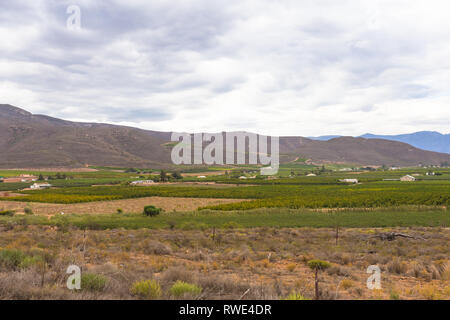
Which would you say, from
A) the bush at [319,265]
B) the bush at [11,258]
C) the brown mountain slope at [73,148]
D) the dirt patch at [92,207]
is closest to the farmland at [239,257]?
the bush at [11,258]

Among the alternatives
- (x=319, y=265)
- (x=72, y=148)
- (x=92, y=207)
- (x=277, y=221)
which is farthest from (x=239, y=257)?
(x=72, y=148)

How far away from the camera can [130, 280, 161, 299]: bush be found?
24.2 feet

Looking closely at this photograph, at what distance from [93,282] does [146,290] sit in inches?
60.4

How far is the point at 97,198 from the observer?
5225 centimetres

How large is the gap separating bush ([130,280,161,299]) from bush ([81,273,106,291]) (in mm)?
859

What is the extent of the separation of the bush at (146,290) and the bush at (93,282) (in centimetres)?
86

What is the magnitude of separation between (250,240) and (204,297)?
11782 millimetres

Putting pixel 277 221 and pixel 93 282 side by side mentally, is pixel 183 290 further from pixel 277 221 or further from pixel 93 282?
pixel 277 221

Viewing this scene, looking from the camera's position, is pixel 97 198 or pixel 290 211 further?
pixel 97 198

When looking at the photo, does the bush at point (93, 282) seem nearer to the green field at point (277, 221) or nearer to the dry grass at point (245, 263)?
the dry grass at point (245, 263)

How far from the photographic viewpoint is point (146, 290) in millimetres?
7500

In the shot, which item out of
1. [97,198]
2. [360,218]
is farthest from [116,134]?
[360,218]
